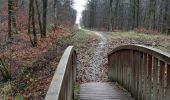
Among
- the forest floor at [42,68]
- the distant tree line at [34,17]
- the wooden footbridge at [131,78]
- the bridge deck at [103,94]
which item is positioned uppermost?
the distant tree line at [34,17]

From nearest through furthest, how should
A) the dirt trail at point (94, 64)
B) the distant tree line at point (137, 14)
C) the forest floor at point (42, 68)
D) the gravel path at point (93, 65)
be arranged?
the forest floor at point (42, 68) → the gravel path at point (93, 65) → the dirt trail at point (94, 64) → the distant tree line at point (137, 14)

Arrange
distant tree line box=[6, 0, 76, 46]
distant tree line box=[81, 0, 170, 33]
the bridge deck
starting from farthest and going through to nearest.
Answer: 1. distant tree line box=[81, 0, 170, 33]
2. distant tree line box=[6, 0, 76, 46]
3. the bridge deck

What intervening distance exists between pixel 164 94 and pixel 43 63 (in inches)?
473

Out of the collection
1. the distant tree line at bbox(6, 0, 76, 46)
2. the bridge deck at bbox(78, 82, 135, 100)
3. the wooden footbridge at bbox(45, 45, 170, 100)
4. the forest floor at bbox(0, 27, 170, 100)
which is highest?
the distant tree line at bbox(6, 0, 76, 46)

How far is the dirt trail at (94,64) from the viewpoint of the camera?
1448 centimetres

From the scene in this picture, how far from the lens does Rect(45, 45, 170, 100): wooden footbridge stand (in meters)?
4.09

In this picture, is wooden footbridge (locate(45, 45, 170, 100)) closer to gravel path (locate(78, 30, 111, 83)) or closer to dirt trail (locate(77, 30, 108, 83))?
gravel path (locate(78, 30, 111, 83))

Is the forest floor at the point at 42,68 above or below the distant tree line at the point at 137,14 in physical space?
below

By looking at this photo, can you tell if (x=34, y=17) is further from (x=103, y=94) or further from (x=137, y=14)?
(x=103, y=94)

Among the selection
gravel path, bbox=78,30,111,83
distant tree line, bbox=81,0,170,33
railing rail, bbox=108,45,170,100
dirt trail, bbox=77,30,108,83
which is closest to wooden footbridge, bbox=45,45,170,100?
railing rail, bbox=108,45,170,100

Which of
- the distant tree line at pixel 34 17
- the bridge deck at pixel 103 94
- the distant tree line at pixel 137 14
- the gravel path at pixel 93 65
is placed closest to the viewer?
→ the bridge deck at pixel 103 94

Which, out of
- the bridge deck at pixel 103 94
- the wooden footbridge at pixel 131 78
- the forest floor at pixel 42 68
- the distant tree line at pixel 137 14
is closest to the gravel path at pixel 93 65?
the forest floor at pixel 42 68

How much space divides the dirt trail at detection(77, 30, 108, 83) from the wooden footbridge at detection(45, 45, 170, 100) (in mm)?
4296

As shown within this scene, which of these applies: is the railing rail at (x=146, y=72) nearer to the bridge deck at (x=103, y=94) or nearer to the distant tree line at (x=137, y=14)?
the bridge deck at (x=103, y=94)
